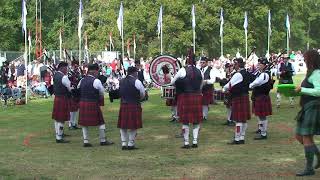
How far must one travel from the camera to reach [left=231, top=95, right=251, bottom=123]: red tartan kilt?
10.6m

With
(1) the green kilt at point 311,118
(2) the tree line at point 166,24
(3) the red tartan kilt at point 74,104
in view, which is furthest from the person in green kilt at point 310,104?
(2) the tree line at point 166,24

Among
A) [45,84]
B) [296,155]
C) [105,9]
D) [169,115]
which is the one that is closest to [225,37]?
[105,9]

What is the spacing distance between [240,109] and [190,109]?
1066 millimetres

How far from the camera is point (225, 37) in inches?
1592

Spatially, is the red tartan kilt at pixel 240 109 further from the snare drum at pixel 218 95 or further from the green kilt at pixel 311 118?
the snare drum at pixel 218 95

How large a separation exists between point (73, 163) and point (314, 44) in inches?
2423

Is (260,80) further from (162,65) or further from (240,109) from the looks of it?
(162,65)

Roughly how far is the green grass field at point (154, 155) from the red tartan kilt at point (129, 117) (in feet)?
1.57

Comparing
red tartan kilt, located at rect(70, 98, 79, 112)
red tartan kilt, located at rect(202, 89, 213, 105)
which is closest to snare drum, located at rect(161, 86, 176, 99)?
red tartan kilt, located at rect(202, 89, 213, 105)

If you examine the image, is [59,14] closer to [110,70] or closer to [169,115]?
[110,70]

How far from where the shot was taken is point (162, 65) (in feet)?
40.8

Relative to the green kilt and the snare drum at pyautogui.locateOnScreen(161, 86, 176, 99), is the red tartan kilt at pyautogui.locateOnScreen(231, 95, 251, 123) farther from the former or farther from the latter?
the green kilt

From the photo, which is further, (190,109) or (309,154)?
(190,109)

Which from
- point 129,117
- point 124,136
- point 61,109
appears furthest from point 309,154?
point 61,109
